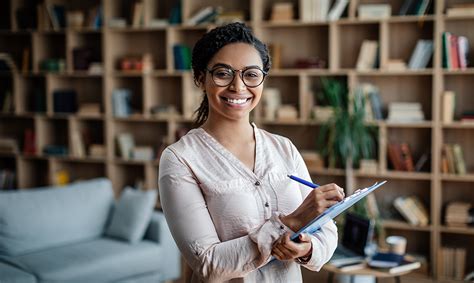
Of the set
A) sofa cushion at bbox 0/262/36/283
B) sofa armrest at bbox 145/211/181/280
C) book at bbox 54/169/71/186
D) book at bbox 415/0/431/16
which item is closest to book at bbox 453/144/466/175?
book at bbox 415/0/431/16

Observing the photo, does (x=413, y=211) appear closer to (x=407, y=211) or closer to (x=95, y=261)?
(x=407, y=211)

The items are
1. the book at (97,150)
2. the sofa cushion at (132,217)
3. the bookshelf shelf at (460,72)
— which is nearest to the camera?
the sofa cushion at (132,217)

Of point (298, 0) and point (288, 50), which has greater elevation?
point (298, 0)

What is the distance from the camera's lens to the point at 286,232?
1.49 meters

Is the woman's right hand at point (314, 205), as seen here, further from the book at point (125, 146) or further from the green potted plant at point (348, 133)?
the book at point (125, 146)

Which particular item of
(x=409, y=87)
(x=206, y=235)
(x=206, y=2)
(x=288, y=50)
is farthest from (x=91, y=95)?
(x=206, y=235)

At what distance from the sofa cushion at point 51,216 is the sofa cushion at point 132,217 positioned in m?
0.15

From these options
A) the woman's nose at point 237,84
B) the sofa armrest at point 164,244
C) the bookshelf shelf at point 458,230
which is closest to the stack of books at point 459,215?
the bookshelf shelf at point 458,230

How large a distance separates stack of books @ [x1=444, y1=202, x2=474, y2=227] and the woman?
338cm

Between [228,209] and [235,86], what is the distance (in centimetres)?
32

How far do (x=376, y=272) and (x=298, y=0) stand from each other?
8.70 ft

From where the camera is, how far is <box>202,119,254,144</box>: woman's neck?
1664 millimetres

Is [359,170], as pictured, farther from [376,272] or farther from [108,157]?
[108,157]

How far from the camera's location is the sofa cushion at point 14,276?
3717 millimetres
